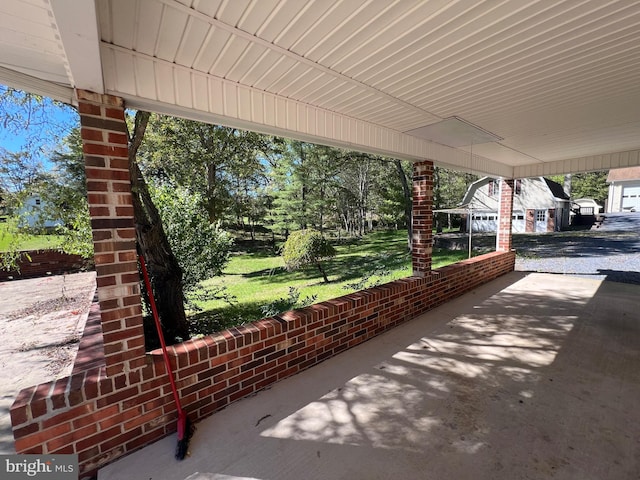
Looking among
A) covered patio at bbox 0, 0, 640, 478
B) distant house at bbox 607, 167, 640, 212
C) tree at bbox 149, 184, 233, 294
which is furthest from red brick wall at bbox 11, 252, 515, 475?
distant house at bbox 607, 167, 640, 212

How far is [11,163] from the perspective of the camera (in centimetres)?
485

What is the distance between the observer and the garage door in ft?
103

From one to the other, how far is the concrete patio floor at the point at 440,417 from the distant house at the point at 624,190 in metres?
39.3

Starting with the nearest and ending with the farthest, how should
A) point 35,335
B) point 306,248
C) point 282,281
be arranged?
Answer: point 35,335, point 306,248, point 282,281

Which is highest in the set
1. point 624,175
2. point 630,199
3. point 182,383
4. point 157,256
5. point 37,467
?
point 624,175

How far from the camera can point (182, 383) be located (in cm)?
226

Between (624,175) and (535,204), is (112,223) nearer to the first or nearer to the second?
(535,204)

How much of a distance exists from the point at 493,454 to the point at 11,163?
723 centimetres

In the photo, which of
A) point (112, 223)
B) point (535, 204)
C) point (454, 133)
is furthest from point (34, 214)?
point (535, 204)

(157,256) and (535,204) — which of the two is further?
(535,204)

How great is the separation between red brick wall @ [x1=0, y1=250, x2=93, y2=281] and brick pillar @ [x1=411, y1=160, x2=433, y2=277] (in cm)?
1104

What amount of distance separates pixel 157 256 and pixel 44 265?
1042cm

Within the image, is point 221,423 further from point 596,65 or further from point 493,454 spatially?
point 596,65

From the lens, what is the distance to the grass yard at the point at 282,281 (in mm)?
6746
